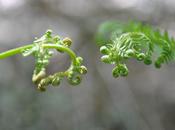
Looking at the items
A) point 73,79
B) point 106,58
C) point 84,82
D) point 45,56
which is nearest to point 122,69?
point 106,58

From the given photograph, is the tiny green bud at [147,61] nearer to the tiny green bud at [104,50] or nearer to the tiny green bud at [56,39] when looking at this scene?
the tiny green bud at [104,50]

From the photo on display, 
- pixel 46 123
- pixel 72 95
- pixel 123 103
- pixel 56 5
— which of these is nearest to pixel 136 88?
pixel 123 103

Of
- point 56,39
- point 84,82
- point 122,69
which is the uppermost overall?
point 84,82

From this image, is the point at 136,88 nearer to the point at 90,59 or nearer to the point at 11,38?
the point at 90,59

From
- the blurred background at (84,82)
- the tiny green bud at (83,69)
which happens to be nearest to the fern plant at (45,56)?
the tiny green bud at (83,69)

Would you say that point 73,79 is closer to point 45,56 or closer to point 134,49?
point 45,56
